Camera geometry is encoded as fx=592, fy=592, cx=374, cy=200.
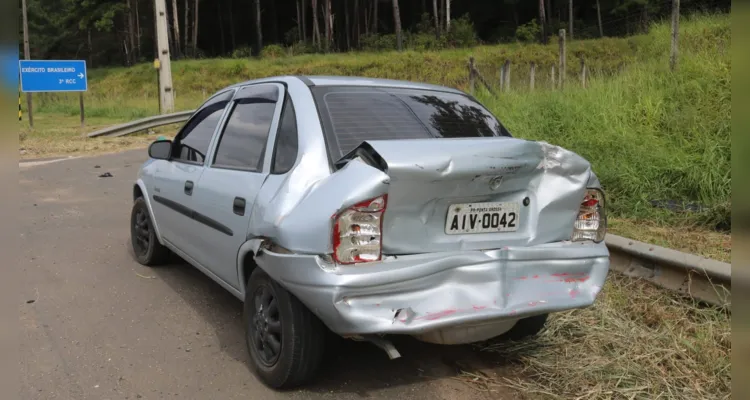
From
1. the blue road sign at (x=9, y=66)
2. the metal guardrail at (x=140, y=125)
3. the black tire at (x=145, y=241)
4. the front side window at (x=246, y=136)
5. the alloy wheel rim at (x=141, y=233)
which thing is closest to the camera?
the blue road sign at (x=9, y=66)

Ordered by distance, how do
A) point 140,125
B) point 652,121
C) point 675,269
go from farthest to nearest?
1. point 140,125
2. point 652,121
3. point 675,269

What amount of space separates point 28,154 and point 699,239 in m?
14.0

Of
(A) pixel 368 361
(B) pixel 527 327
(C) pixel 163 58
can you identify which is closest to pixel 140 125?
(C) pixel 163 58

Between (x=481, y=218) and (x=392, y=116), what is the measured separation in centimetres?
98

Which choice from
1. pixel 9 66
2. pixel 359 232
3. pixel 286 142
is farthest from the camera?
pixel 286 142

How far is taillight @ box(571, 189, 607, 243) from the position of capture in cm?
337

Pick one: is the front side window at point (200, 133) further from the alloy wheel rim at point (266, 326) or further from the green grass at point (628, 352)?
the green grass at point (628, 352)

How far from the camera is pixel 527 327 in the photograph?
149 inches

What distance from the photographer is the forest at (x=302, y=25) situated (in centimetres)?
4725

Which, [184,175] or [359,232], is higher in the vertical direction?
[184,175]

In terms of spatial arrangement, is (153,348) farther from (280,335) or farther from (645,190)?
(645,190)

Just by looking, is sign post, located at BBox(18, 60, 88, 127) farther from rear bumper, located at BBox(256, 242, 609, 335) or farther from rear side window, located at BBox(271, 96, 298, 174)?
rear bumper, located at BBox(256, 242, 609, 335)

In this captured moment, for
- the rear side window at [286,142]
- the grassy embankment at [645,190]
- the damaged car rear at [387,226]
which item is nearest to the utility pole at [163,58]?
the grassy embankment at [645,190]

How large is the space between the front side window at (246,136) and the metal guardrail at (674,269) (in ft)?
9.28
